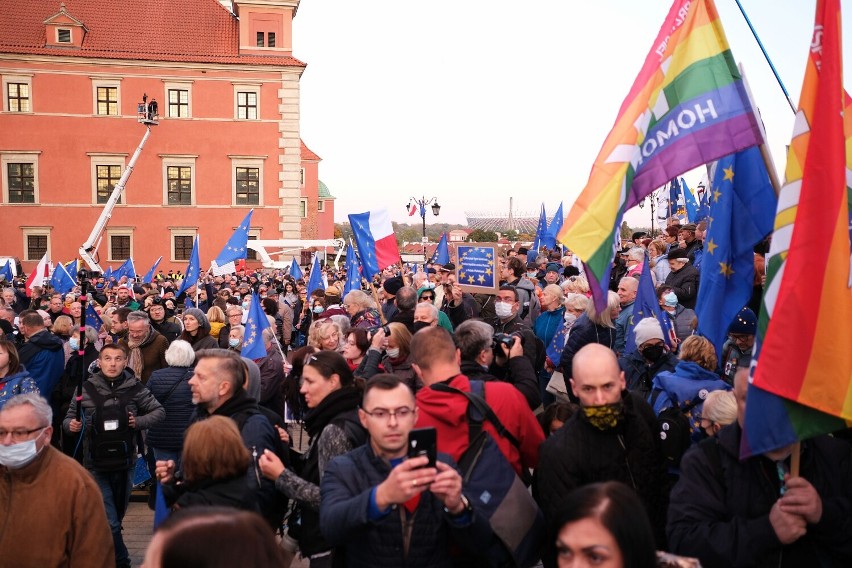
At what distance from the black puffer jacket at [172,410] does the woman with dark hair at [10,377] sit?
981 mm

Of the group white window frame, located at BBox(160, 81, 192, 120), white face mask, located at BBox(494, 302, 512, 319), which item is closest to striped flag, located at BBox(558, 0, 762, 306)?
white face mask, located at BBox(494, 302, 512, 319)

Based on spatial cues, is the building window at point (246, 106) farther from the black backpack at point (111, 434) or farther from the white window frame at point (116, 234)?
the black backpack at point (111, 434)

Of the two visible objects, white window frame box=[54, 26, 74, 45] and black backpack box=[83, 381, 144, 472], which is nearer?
black backpack box=[83, 381, 144, 472]

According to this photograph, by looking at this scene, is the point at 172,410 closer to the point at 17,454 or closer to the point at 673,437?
the point at 17,454

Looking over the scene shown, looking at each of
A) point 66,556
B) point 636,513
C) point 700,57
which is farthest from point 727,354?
point 66,556

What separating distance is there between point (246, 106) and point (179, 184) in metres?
5.37

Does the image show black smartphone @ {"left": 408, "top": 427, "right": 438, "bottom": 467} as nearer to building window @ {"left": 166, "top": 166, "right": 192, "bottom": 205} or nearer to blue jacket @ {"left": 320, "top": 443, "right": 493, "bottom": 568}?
blue jacket @ {"left": 320, "top": 443, "right": 493, "bottom": 568}

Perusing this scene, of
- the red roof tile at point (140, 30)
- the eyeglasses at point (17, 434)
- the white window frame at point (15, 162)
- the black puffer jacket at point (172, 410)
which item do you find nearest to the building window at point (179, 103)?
the red roof tile at point (140, 30)

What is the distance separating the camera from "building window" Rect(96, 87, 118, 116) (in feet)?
137

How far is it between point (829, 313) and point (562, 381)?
4.67 meters

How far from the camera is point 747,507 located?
309 centimetres

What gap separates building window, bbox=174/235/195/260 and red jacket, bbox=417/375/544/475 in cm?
4070

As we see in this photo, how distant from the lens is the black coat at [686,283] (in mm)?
8852

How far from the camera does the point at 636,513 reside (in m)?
2.46
